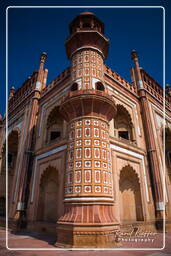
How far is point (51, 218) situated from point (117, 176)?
15.2 feet

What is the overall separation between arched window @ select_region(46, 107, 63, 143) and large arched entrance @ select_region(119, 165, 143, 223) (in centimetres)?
556

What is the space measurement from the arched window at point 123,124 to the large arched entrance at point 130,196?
9.60 feet

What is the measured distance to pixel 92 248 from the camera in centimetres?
579

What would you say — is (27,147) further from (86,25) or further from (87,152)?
(86,25)

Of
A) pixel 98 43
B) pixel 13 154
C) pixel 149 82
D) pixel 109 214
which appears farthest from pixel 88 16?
pixel 13 154

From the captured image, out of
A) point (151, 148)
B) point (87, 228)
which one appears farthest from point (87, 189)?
point (151, 148)

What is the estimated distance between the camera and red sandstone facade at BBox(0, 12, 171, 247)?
22.7 ft

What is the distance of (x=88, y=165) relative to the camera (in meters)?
7.38

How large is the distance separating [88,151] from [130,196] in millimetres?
4983

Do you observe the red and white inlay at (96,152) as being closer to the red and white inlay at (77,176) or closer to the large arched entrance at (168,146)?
the red and white inlay at (77,176)

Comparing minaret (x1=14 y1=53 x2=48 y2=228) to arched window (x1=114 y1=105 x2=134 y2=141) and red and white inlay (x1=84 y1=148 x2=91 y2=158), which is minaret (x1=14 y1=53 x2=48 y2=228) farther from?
red and white inlay (x1=84 y1=148 x2=91 y2=158)

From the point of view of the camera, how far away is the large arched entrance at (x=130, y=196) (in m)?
10.1

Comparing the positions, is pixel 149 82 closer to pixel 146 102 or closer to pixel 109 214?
pixel 146 102

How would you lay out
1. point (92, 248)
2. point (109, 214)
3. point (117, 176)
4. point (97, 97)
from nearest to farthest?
point (92, 248) < point (109, 214) < point (97, 97) < point (117, 176)
